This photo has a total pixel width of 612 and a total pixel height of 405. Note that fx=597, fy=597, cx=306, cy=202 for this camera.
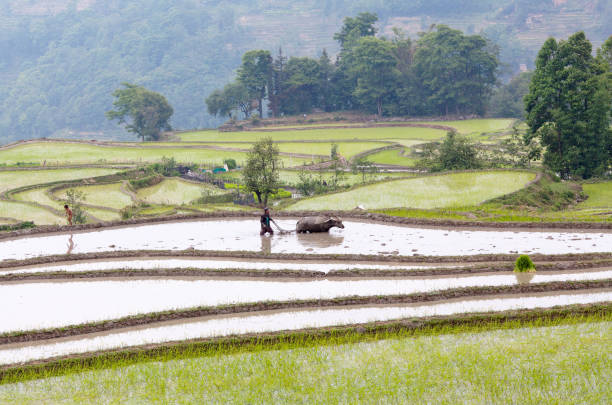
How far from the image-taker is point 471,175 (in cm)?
3184

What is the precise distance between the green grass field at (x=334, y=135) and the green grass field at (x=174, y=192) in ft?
93.1

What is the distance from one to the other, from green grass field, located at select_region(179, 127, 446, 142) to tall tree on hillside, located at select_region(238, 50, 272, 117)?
14.6 meters

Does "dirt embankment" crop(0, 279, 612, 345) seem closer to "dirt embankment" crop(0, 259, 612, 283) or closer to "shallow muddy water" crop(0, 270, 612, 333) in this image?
"shallow muddy water" crop(0, 270, 612, 333)

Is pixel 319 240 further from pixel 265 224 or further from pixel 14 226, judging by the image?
pixel 14 226

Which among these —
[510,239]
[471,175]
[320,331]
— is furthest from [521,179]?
[320,331]

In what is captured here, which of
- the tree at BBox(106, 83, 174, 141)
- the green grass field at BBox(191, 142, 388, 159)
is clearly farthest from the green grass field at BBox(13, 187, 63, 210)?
the tree at BBox(106, 83, 174, 141)

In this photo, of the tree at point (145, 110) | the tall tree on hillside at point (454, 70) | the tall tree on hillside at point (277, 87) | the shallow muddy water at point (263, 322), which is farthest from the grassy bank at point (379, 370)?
the tall tree on hillside at point (277, 87)

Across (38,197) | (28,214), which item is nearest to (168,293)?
(28,214)

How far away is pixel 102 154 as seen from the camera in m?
59.3

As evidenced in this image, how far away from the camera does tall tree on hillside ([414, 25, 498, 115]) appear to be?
86000 millimetres

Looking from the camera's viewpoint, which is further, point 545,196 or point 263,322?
point 545,196

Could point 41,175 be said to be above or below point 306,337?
above

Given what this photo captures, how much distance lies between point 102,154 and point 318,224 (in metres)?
43.3

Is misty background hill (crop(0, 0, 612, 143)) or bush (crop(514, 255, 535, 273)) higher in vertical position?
misty background hill (crop(0, 0, 612, 143))
